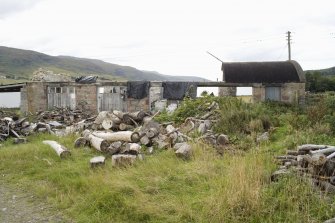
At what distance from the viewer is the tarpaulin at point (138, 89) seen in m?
21.9

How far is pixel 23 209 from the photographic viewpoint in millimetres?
6043

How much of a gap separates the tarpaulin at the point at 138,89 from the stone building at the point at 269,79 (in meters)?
5.61

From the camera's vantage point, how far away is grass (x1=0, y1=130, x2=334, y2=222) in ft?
15.3

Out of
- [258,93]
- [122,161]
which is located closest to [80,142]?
[122,161]

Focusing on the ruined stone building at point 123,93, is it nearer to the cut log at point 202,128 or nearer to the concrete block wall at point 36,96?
the concrete block wall at point 36,96

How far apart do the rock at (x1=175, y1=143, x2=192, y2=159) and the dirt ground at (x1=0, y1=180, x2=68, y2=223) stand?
2912 millimetres

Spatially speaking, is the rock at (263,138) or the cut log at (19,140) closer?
the rock at (263,138)

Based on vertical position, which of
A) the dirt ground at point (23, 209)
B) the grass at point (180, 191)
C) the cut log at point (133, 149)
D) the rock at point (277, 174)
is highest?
the rock at point (277, 174)

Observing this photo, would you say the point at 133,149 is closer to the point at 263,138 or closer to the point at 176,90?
the point at 263,138

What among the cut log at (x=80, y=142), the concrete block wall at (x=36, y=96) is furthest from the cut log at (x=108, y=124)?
the concrete block wall at (x=36, y=96)

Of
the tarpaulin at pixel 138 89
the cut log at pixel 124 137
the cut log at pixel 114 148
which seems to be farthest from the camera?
the tarpaulin at pixel 138 89

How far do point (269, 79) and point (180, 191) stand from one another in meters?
21.0

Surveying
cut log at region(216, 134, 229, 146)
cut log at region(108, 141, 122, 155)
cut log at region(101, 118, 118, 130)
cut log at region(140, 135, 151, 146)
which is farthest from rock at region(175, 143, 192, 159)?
cut log at region(101, 118, 118, 130)

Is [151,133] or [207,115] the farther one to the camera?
[207,115]
